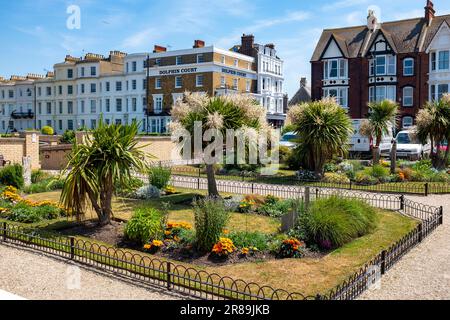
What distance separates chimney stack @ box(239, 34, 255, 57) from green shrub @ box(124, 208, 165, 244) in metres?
50.4

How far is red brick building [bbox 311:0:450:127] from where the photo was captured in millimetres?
44344

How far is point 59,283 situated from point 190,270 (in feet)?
8.40

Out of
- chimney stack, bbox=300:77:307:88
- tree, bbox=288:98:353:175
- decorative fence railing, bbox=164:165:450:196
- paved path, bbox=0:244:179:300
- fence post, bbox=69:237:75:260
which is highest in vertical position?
chimney stack, bbox=300:77:307:88

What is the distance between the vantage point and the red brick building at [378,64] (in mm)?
44344

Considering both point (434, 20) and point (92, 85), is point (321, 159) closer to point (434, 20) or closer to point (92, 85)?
point (434, 20)

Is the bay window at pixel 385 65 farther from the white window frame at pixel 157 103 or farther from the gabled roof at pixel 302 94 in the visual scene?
the gabled roof at pixel 302 94

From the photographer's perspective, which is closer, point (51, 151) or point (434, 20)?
point (51, 151)

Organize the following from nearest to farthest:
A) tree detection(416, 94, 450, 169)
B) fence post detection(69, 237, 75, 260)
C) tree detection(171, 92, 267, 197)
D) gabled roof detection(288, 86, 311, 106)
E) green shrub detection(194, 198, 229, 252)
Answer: fence post detection(69, 237, 75, 260) < green shrub detection(194, 198, 229, 252) < tree detection(171, 92, 267, 197) < tree detection(416, 94, 450, 169) < gabled roof detection(288, 86, 311, 106)

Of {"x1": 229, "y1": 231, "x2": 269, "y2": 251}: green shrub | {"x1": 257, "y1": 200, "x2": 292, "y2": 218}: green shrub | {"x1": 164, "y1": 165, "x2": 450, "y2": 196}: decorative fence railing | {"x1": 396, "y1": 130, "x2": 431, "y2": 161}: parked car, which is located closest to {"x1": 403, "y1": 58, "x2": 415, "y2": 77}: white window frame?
{"x1": 396, "y1": 130, "x2": 431, "y2": 161}: parked car

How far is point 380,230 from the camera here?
13391 millimetres

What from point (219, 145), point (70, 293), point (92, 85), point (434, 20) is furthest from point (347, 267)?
point (92, 85)

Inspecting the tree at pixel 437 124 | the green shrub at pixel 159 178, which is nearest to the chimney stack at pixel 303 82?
the tree at pixel 437 124

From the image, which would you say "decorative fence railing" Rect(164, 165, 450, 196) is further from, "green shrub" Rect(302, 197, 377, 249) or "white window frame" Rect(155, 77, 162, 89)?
"white window frame" Rect(155, 77, 162, 89)

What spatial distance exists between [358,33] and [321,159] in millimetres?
28749
